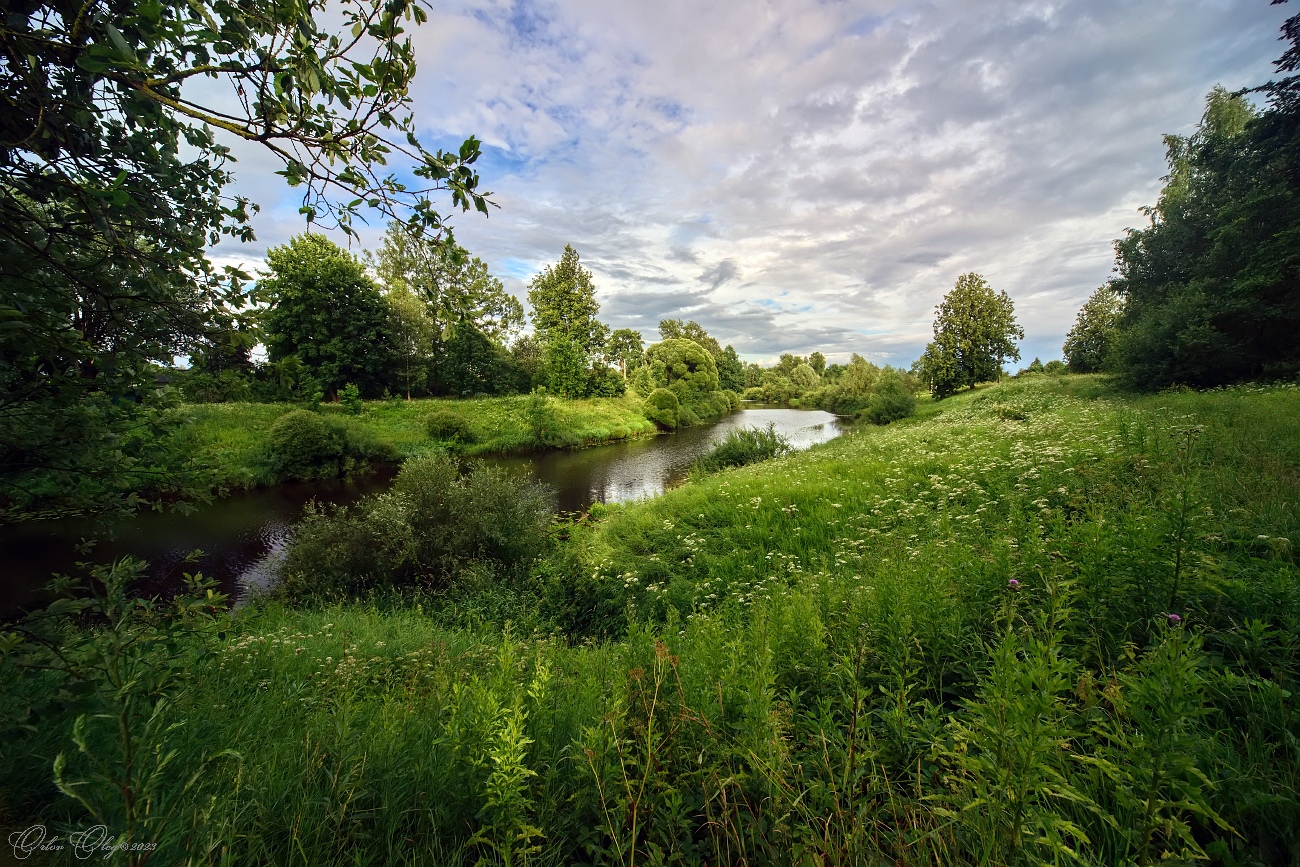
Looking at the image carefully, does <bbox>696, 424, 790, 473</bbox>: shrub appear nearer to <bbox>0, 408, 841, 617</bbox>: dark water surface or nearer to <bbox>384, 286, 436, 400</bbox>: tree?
<bbox>0, 408, 841, 617</bbox>: dark water surface

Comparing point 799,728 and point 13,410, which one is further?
point 799,728

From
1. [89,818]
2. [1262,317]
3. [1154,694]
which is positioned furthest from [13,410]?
[1262,317]

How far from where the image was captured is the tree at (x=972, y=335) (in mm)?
31328

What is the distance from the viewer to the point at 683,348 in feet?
175

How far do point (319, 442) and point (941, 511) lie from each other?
2221cm

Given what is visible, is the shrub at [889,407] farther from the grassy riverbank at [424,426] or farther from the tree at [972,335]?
the grassy riverbank at [424,426]

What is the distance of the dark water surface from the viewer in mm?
9305

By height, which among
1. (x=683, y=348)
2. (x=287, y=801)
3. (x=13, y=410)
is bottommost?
(x=287, y=801)

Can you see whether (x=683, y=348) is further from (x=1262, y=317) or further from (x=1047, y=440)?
(x=1047, y=440)

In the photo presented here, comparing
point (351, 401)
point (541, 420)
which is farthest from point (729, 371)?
point (351, 401)

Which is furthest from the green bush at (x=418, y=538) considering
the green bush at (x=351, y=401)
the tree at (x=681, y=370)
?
the tree at (x=681, y=370)

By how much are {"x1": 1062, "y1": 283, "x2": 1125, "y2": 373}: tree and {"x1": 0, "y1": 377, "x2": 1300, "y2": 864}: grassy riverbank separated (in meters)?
37.7

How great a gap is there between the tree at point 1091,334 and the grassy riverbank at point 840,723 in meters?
37.7

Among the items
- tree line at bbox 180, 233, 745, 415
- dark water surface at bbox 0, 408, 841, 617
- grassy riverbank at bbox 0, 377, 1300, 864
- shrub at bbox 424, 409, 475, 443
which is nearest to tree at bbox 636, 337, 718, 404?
tree line at bbox 180, 233, 745, 415
